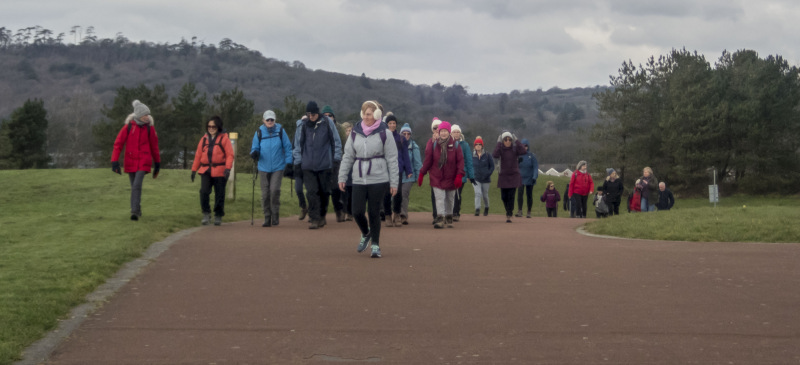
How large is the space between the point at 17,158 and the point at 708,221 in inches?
2628

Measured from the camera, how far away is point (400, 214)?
17.4 metres

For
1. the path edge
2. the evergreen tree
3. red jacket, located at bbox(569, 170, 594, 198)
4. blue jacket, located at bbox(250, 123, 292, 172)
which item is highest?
the evergreen tree

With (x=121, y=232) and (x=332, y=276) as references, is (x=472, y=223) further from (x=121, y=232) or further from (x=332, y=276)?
(x=332, y=276)

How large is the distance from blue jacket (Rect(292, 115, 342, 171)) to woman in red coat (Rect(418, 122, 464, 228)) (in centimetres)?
217

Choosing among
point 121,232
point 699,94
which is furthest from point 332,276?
point 699,94

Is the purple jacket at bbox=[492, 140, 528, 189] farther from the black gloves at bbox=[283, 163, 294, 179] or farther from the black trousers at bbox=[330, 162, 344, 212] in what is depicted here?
the black gloves at bbox=[283, 163, 294, 179]

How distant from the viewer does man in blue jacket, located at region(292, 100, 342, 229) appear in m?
15.5

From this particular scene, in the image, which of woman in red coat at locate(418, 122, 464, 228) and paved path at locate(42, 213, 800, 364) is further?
woman in red coat at locate(418, 122, 464, 228)

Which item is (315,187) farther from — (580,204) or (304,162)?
Answer: (580,204)

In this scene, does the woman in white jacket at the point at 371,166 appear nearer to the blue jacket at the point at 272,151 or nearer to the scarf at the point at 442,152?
the blue jacket at the point at 272,151

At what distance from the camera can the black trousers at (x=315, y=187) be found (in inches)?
613

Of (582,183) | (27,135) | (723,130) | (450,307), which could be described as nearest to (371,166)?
(450,307)

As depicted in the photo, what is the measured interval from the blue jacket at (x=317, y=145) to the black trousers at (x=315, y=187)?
21 centimetres

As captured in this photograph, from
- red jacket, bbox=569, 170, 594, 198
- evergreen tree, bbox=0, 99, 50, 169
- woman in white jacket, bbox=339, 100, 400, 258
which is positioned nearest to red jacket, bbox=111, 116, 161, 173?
woman in white jacket, bbox=339, 100, 400, 258
